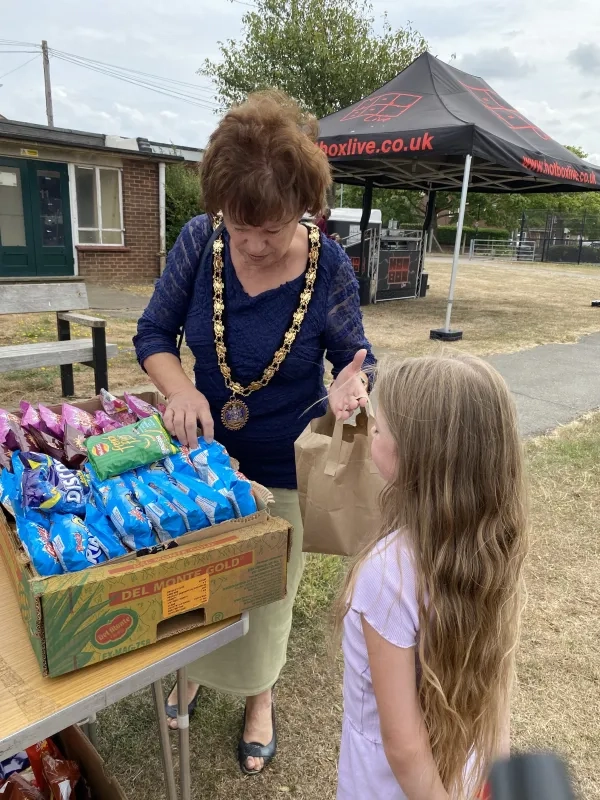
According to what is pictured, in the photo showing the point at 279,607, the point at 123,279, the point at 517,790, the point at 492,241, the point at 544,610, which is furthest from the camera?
the point at 492,241

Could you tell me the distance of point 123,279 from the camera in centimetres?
1373

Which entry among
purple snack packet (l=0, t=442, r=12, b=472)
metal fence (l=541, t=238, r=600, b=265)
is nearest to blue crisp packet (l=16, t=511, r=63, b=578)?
purple snack packet (l=0, t=442, r=12, b=472)

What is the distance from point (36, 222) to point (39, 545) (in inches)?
513

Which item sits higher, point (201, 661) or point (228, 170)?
point (228, 170)

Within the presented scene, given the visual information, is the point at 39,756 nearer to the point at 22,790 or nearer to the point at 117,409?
the point at 22,790

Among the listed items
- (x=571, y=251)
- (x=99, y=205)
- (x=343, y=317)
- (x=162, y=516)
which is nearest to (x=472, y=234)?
(x=571, y=251)

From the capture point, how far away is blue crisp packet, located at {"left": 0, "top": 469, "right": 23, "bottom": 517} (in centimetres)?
113

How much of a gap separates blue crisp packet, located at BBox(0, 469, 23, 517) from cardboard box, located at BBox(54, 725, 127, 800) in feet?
2.49

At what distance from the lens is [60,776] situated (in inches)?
57.3

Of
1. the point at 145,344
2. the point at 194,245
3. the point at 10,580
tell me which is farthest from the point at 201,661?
the point at 194,245

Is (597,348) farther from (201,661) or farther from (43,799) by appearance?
(43,799)

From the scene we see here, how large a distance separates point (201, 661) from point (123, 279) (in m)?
12.8

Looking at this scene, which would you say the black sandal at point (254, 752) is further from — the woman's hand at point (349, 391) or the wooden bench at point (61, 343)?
the wooden bench at point (61, 343)

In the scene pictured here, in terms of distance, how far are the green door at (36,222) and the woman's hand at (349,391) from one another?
41.1 feet
